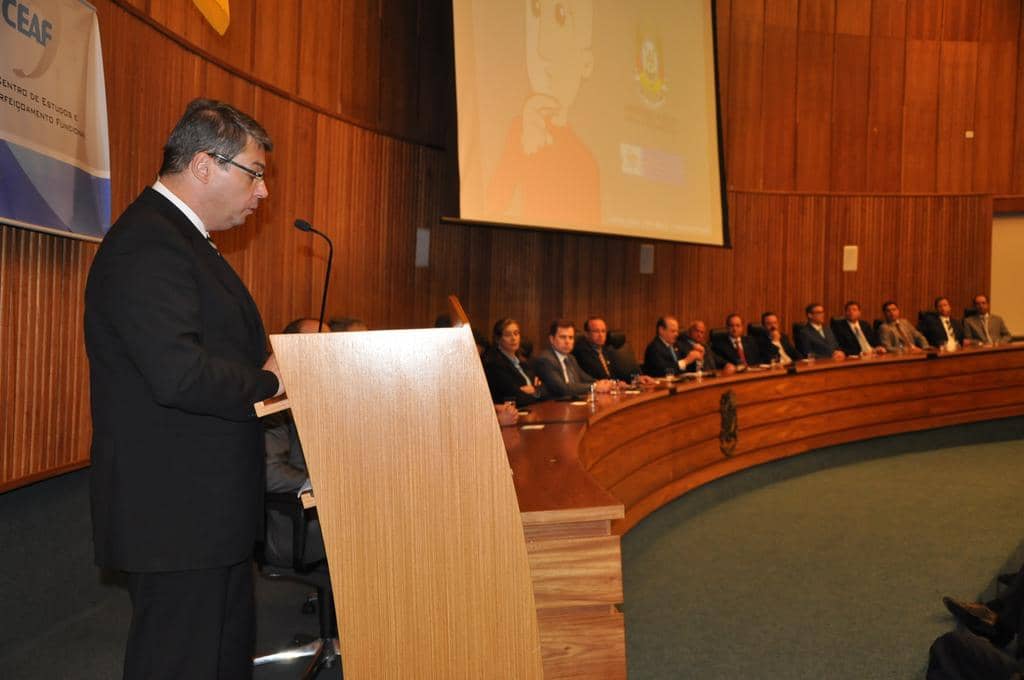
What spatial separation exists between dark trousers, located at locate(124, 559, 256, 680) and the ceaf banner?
1575mm

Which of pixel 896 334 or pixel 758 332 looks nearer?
pixel 758 332

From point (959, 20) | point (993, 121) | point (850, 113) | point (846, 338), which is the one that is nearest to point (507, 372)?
point (846, 338)

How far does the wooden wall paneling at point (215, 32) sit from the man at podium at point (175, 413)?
260cm

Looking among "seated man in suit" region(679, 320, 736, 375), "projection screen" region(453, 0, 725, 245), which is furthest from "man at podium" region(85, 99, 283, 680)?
"seated man in suit" region(679, 320, 736, 375)

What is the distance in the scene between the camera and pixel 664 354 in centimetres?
710

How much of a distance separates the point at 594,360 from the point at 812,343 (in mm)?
3283

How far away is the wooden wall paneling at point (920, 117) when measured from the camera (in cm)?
1092

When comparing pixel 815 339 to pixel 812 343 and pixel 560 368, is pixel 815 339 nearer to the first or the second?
pixel 812 343

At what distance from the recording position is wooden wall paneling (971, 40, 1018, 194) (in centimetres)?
1112

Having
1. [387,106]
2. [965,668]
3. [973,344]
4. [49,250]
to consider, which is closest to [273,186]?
[387,106]

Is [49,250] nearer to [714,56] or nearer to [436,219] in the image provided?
[436,219]

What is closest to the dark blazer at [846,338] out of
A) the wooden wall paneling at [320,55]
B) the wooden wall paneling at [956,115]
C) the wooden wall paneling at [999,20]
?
the wooden wall paneling at [956,115]

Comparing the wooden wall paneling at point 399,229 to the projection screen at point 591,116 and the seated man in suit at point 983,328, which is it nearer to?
the projection screen at point 591,116

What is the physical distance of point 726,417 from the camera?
6152mm
